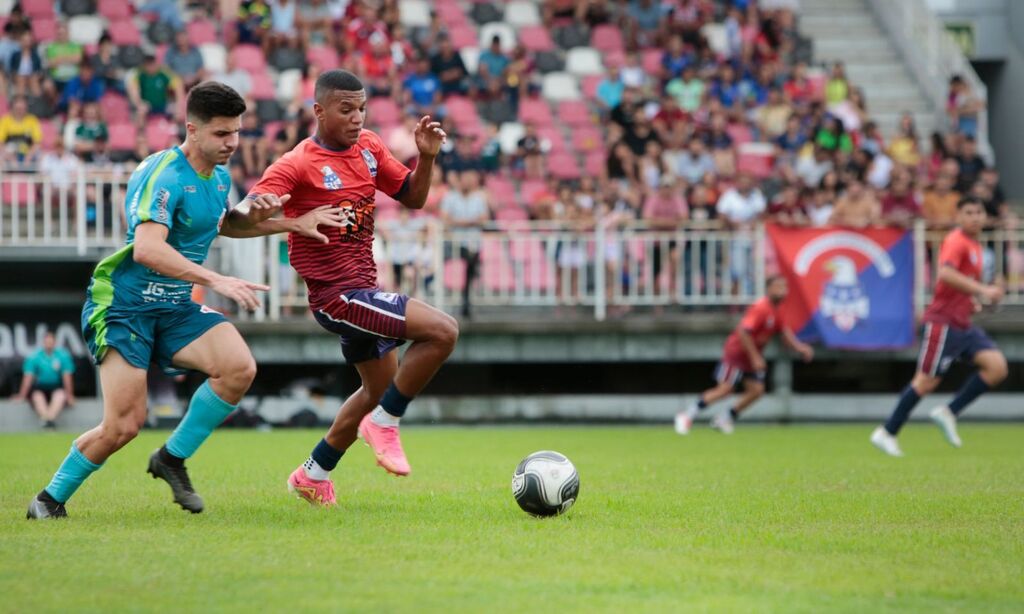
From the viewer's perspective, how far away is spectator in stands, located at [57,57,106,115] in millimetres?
22703

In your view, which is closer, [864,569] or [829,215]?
[864,569]

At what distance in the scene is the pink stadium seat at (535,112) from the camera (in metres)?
25.1

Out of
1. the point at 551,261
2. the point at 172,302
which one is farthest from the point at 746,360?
the point at 172,302

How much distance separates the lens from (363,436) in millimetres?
8898

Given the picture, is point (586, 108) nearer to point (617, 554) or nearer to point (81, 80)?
point (81, 80)

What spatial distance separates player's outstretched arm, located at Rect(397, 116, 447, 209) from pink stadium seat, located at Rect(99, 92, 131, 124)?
14.6 meters

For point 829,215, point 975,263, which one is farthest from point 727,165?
point 975,263

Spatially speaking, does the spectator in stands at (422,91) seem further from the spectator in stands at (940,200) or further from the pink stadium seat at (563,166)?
the spectator in stands at (940,200)

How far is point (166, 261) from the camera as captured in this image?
7668mm

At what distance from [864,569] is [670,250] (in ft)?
47.3

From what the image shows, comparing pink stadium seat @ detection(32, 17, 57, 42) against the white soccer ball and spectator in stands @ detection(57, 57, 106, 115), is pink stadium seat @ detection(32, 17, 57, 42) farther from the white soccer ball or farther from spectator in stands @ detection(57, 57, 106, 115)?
the white soccer ball

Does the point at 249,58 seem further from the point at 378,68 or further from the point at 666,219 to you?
the point at 666,219

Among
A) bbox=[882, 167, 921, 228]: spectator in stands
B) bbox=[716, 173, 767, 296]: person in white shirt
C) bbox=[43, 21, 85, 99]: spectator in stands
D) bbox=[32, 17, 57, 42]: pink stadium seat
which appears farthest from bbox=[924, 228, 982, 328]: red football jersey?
bbox=[32, 17, 57, 42]: pink stadium seat

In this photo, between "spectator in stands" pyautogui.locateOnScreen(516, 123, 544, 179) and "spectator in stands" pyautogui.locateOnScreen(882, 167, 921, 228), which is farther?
"spectator in stands" pyautogui.locateOnScreen(516, 123, 544, 179)
